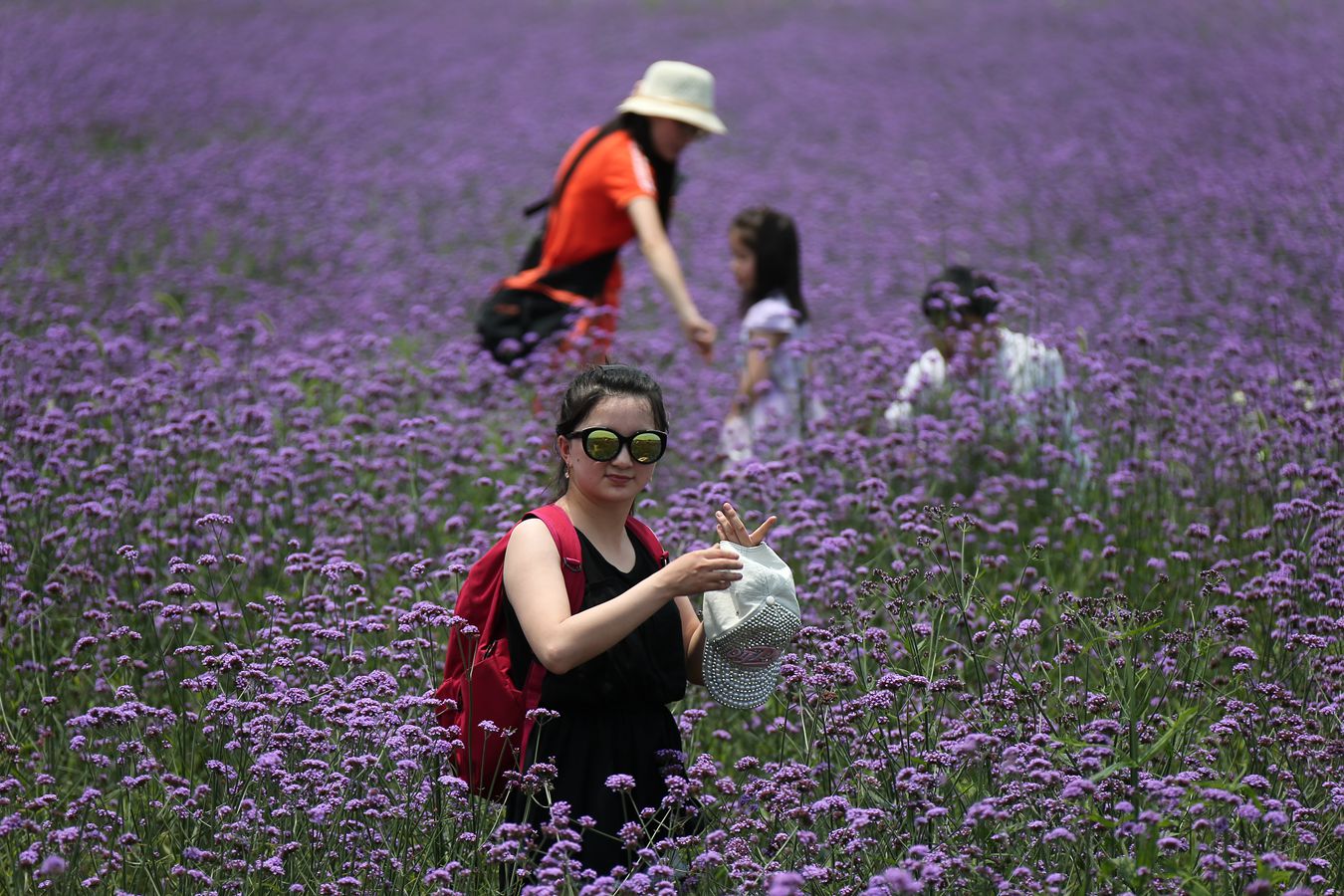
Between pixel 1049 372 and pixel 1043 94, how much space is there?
434 inches

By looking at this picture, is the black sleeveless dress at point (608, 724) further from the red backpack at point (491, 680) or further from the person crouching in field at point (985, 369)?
the person crouching in field at point (985, 369)

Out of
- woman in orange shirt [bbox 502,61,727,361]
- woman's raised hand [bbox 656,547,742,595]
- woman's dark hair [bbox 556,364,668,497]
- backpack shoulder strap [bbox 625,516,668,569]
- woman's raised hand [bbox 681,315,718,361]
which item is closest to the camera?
woman's raised hand [bbox 656,547,742,595]

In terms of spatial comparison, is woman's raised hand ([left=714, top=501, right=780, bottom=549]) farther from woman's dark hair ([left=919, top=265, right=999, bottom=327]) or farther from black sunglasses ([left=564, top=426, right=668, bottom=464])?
woman's dark hair ([left=919, top=265, right=999, bottom=327])

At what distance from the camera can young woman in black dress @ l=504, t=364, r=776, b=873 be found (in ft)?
9.87

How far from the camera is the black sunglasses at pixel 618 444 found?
305 cm

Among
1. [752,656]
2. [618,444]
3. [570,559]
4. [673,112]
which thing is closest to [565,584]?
[570,559]

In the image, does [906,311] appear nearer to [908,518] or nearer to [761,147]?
[908,518]

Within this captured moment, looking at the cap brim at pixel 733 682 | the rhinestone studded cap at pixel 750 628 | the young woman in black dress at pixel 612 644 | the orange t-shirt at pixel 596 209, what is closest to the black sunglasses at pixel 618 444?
the young woman in black dress at pixel 612 644

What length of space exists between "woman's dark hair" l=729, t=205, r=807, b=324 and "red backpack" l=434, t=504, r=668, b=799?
12.3ft

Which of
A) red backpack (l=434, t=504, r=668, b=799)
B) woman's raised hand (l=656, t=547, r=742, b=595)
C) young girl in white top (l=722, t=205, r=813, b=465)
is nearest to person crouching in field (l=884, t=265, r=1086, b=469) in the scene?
young girl in white top (l=722, t=205, r=813, b=465)

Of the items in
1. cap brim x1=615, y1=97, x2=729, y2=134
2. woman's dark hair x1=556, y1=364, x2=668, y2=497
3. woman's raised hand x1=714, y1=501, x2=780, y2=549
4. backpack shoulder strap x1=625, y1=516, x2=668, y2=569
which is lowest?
backpack shoulder strap x1=625, y1=516, x2=668, y2=569

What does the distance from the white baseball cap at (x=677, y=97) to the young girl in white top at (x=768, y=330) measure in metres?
0.50

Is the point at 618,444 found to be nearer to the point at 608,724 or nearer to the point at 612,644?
the point at 612,644

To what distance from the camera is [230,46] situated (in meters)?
19.2
